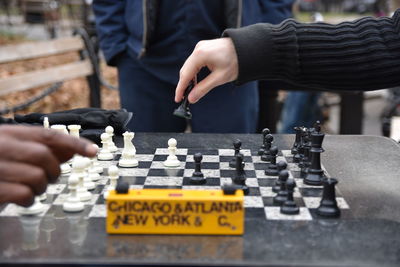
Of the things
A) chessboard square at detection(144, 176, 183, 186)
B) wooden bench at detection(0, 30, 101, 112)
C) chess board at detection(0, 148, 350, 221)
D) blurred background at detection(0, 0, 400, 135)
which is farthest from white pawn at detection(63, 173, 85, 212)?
wooden bench at detection(0, 30, 101, 112)

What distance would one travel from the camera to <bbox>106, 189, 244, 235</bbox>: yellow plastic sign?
121 centimetres

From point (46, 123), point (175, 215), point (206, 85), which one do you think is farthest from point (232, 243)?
point (46, 123)

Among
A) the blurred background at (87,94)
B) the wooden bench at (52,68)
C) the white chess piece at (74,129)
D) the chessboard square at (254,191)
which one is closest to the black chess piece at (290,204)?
the chessboard square at (254,191)

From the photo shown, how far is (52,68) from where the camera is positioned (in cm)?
449

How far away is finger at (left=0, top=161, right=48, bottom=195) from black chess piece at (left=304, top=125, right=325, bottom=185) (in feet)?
2.36

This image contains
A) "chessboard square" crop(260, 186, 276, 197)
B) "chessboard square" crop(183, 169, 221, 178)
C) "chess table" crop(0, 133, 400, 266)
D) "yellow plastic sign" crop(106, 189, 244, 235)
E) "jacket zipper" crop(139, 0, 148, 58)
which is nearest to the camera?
"chess table" crop(0, 133, 400, 266)

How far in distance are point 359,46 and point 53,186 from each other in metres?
0.98

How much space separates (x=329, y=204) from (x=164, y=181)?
0.45m

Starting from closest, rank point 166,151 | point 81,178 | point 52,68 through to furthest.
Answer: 1. point 81,178
2. point 166,151
3. point 52,68

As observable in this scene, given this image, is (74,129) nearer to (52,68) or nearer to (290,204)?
(290,204)

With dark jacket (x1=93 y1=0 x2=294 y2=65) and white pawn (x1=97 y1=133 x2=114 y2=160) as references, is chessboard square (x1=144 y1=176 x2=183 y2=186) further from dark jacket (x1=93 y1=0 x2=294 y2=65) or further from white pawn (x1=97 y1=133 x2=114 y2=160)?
dark jacket (x1=93 y1=0 x2=294 y2=65)

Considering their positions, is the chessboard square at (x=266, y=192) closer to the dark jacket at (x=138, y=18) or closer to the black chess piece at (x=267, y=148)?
the black chess piece at (x=267, y=148)

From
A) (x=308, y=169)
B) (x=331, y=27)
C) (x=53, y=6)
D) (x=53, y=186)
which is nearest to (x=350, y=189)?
(x=308, y=169)

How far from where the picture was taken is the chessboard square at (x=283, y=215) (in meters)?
1.30
